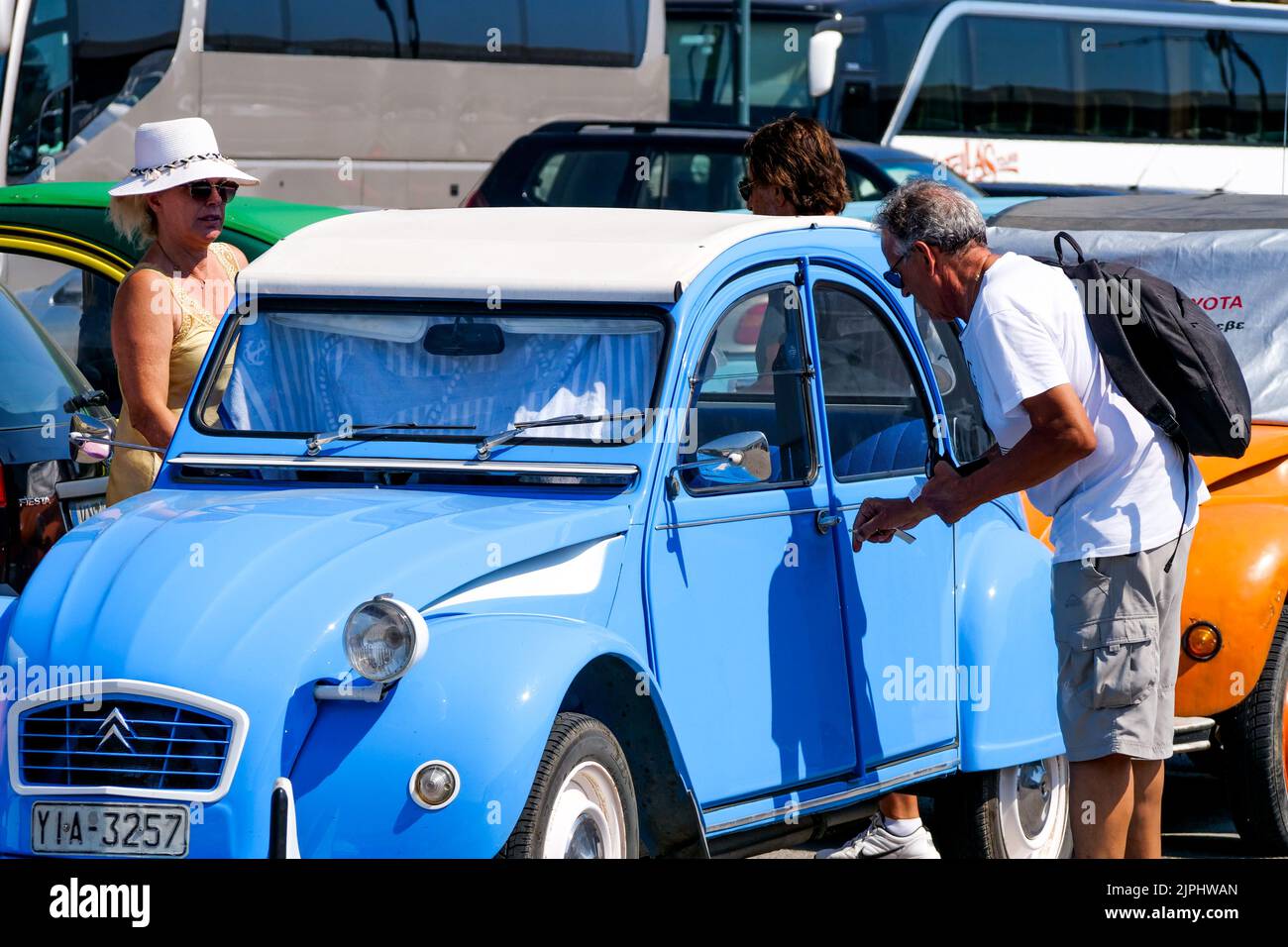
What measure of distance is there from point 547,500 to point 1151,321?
58.1 inches

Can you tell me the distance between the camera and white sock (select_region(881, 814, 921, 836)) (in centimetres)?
554

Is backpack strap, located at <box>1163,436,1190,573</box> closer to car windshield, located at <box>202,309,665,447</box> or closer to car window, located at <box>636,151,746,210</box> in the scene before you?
car windshield, located at <box>202,309,665,447</box>

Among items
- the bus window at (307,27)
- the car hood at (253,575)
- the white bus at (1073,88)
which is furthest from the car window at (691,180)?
the car hood at (253,575)

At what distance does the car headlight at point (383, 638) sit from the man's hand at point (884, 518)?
1.46 metres

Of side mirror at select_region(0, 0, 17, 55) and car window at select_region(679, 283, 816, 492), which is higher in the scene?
side mirror at select_region(0, 0, 17, 55)

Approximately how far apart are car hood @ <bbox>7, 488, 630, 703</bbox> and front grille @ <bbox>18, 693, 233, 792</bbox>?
0.07m

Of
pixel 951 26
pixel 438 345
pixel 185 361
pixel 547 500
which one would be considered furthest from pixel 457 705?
pixel 951 26

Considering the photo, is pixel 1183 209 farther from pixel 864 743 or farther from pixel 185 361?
pixel 185 361

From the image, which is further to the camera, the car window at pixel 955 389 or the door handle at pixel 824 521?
the car window at pixel 955 389

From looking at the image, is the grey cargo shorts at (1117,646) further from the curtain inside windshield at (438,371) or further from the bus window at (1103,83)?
the bus window at (1103,83)

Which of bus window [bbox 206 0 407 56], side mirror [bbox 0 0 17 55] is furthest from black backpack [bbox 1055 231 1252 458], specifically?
bus window [bbox 206 0 407 56]

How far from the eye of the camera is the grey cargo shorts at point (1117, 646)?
15.6ft

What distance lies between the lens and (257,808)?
3.90 metres

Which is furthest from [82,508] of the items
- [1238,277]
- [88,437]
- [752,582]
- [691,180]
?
[691,180]
